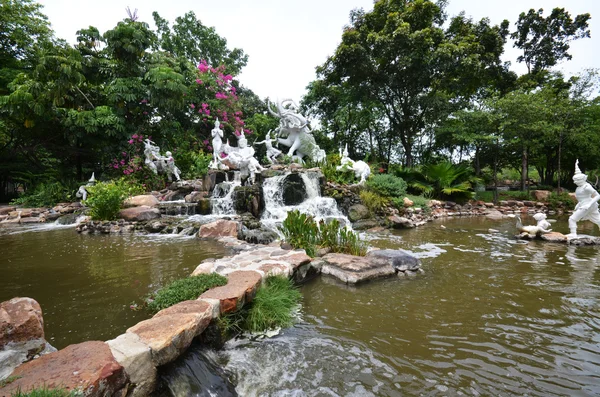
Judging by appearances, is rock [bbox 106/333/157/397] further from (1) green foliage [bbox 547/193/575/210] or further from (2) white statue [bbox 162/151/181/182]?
(1) green foliage [bbox 547/193/575/210]

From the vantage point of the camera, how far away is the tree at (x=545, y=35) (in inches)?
667

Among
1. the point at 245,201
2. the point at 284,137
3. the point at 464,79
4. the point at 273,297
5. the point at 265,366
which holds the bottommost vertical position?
the point at 265,366

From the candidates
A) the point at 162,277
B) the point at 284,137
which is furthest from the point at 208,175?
the point at 162,277

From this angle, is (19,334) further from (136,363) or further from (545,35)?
(545,35)

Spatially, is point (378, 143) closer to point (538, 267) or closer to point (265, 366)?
point (538, 267)

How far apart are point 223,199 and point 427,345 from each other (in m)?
8.18

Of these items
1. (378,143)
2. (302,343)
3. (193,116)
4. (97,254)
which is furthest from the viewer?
(378,143)

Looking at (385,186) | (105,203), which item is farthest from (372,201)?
(105,203)

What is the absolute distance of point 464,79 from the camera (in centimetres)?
1511

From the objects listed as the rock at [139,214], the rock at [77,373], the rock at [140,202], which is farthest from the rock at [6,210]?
the rock at [77,373]

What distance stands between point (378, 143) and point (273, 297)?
69.8 feet

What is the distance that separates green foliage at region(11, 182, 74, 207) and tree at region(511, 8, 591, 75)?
27968mm

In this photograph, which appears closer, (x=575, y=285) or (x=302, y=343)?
(x=302, y=343)

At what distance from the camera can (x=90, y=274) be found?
13.8 ft
